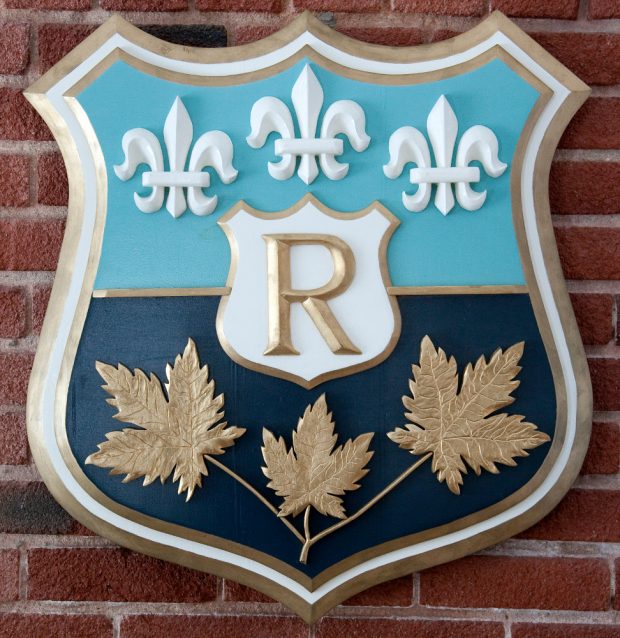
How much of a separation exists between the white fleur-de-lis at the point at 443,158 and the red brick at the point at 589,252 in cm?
15

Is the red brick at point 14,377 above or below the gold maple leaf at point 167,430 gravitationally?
above

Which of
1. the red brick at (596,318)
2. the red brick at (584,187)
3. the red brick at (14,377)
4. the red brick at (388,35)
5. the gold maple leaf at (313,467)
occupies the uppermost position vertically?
the red brick at (388,35)

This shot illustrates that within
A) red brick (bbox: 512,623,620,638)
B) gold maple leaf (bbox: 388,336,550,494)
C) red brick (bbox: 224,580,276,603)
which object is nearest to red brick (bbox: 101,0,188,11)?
gold maple leaf (bbox: 388,336,550,494)

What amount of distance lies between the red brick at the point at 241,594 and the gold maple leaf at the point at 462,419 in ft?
0.98

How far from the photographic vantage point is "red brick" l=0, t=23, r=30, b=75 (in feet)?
3.48

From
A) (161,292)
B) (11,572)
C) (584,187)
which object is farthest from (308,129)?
(11,572)

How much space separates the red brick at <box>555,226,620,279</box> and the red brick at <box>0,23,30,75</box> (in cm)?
80

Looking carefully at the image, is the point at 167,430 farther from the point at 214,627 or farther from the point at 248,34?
the point at 248,34

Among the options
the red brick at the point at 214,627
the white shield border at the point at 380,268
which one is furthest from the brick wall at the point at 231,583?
the white shield border at the point at 380,268

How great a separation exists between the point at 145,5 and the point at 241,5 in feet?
0.45

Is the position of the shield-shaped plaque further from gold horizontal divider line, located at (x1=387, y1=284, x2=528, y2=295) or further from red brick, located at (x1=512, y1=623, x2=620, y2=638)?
red brick, located at (x1=512, y1=623, x2=620, y2=638)

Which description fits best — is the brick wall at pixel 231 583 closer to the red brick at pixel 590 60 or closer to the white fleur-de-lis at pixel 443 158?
the red brick at pixel 590 60

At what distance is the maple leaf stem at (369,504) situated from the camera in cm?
100

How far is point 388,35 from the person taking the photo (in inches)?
41.8
